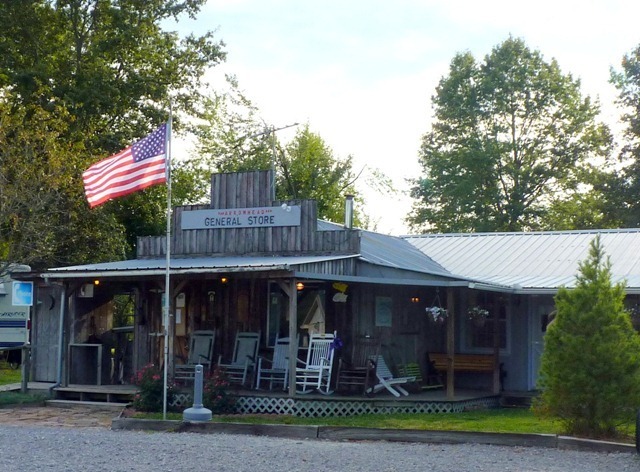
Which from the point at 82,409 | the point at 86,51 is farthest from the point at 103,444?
the point at 86,51

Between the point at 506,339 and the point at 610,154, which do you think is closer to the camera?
the point at 506,339

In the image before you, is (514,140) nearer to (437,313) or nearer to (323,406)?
(437,313)

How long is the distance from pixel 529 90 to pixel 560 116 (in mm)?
1606

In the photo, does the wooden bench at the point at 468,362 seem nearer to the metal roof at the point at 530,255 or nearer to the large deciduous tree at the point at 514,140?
the metal roof at the point at 530,255

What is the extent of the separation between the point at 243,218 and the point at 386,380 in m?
4.06

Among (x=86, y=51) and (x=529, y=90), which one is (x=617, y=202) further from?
(x=86, y=51)

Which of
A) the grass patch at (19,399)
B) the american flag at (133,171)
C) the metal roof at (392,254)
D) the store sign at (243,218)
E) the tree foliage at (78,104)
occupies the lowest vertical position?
the grass patch at (19,399)

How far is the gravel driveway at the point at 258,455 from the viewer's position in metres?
10.1

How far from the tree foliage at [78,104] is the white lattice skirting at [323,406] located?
387 inches

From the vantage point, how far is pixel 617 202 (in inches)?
1390

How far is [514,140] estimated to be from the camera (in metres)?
38.9

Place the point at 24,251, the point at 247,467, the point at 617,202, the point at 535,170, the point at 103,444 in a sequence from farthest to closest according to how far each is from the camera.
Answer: the point at 535,170 → the point at 617,202 → the point at 24,251 → the point at 103,444 → the point at 247,467

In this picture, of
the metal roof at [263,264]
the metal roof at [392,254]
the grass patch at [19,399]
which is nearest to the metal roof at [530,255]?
the metal roof at [392,254]

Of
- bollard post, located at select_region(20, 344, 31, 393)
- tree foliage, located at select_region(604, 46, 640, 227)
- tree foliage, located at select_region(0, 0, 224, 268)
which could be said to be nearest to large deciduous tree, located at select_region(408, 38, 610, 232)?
tree foliage, located at select_region(604, 46, 640, 227)
